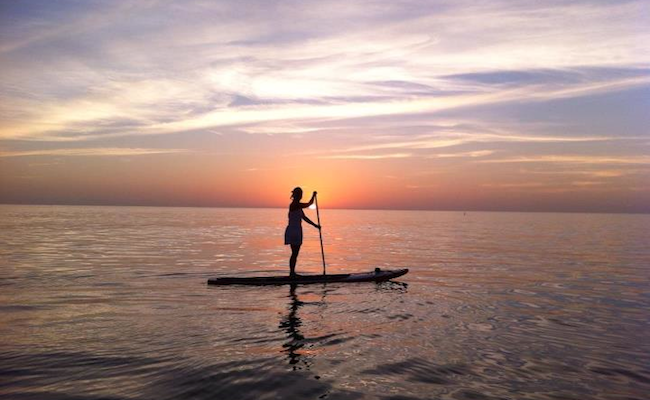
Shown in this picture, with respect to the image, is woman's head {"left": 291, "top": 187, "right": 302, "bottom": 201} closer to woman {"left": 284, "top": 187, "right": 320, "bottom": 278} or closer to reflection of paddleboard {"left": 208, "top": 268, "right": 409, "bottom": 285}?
woman {"left": 284, "top": 187, "right": 320, "bottom": 278}

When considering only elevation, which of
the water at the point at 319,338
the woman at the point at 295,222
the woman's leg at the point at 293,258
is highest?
the woman at the point at 295,222

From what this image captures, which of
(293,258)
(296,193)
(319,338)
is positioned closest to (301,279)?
(293,258)

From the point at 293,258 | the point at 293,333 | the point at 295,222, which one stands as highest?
the point at 295,222

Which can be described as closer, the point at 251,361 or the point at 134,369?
the point at 134,369

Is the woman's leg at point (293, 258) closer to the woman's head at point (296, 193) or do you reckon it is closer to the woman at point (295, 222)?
the woman at point (295, 222)

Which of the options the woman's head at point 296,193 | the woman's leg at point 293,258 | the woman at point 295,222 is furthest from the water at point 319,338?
the woman's head at point 296,193

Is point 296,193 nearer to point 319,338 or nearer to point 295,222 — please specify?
point 295,222

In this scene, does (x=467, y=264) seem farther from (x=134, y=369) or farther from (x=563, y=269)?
(x=134, y=369)

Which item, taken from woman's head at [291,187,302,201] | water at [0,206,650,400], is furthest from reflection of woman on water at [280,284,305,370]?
woman's head at [291,187,302,201]

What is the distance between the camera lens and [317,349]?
8.27 metres

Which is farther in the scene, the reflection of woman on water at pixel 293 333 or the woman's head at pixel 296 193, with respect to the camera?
the woman's head at pixel 296 193

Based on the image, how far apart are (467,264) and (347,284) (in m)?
10.3

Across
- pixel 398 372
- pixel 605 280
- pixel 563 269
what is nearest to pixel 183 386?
pixel 398 372

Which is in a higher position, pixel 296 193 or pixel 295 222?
pixel 296 193
